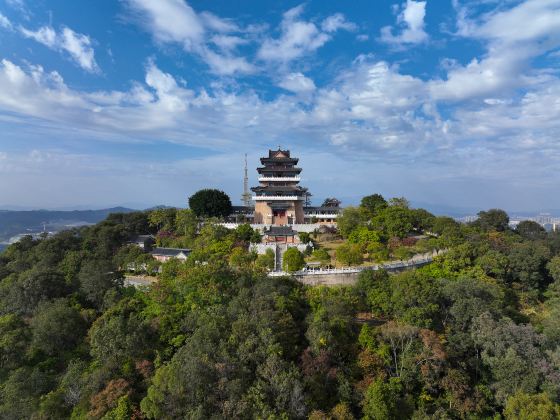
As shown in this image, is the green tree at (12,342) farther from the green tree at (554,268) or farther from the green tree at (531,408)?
the green tree at (554,268)

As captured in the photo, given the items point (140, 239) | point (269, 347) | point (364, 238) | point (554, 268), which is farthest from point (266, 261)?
point (554, 268)

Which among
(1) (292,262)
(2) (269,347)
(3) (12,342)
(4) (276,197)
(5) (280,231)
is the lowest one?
(3) (12,342)

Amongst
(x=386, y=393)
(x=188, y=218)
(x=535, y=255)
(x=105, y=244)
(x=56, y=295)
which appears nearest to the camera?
(x=386, y=393)

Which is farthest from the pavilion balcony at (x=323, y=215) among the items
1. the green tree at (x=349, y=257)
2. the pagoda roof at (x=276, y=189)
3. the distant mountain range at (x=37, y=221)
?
the distant mountain range at (x=37, y=221)

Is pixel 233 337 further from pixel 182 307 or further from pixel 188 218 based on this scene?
pixel 188 218

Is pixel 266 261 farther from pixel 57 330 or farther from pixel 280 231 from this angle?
pixel 57 330

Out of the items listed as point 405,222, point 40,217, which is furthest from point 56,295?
point 40,217

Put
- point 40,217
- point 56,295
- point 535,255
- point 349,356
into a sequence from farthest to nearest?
point 40,217 < point 535,255 < point 56,295 < point 349,356
